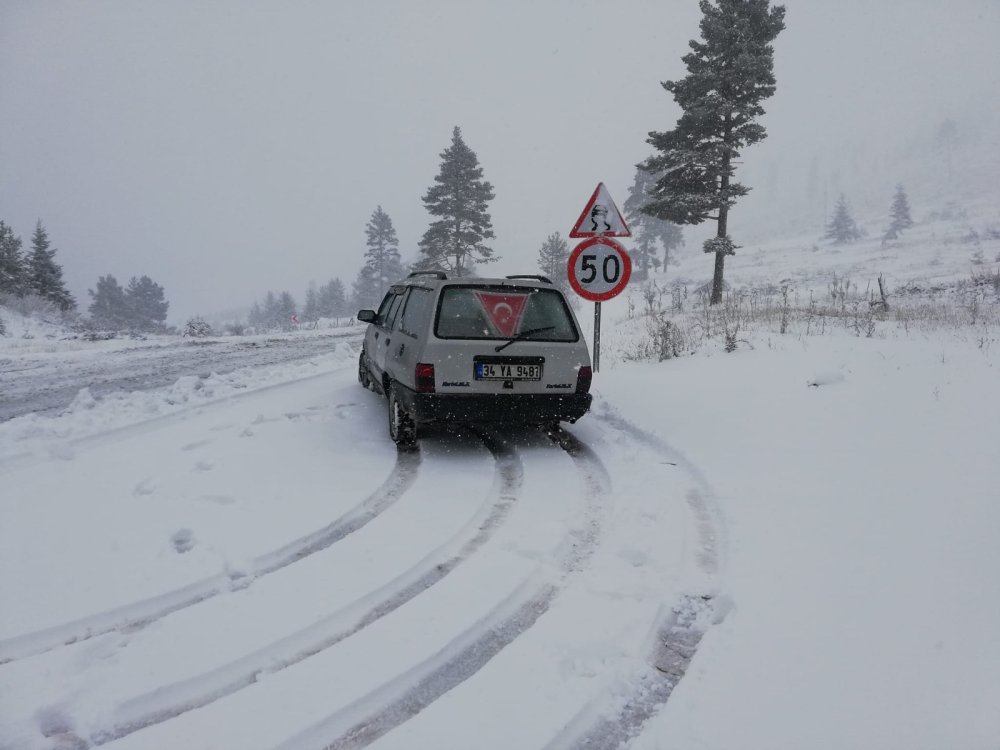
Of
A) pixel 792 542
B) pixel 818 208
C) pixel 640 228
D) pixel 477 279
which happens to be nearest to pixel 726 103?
pixel 477 279

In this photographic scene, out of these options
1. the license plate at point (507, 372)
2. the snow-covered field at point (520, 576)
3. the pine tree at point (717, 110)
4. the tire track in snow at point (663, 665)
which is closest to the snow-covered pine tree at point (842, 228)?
the pine tree at point (717, 110)

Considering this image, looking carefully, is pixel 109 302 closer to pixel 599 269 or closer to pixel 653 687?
pixel 599 269

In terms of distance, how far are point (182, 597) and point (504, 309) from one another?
11.7 ft

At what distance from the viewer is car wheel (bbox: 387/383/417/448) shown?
557cm

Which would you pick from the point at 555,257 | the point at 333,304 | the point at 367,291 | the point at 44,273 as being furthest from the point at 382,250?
the point at 44,273

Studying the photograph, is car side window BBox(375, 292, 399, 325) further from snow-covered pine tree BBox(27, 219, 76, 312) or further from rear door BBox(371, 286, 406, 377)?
snow-covered pine tree BBox(27, 219, 76, 312)

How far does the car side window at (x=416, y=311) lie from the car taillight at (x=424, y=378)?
45 centimetres

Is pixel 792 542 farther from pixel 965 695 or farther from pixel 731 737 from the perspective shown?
pixel 731 737

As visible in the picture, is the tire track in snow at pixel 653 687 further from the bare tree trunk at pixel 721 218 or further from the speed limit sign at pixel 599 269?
the bare tree trunk at pixel 721 218

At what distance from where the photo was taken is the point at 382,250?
5844 cm

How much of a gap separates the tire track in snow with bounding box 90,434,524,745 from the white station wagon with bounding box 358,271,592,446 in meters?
1.45

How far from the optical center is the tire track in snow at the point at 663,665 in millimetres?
2016

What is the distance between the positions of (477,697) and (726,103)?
2353 cm

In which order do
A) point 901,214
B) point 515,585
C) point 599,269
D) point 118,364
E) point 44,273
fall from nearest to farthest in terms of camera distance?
point 515,585 < point 599,269 < point 118,364 < point 44,273 < point 901,214
